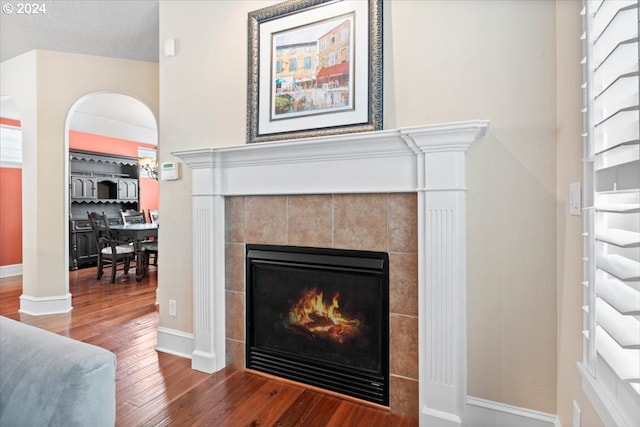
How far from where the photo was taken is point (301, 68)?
2158 mm

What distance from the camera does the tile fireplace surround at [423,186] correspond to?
1.70 metres

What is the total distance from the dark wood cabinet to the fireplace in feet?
17.2

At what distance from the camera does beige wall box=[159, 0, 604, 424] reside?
164 centimetres

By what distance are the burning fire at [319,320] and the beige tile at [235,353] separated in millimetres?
410

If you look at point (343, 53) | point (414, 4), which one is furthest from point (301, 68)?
point (414, 4)

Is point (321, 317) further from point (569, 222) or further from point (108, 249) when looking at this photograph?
point (108, 249)

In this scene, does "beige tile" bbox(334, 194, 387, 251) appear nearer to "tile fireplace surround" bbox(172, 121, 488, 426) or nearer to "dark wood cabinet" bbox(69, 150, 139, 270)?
"tile fireplace surround" bbox(172, 121, 488, 426)

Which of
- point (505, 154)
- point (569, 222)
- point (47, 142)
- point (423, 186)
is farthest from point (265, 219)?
point (47, 142)

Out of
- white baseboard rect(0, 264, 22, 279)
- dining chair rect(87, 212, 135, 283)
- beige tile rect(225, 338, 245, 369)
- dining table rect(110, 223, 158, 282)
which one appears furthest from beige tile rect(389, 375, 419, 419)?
white baseboard rect(0, 264, 22, 279)

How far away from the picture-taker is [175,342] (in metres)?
2.68

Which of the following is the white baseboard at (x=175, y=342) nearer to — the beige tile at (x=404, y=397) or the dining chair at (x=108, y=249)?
the beige tile at (x=404, y=397)

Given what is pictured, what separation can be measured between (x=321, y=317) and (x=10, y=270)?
6.07 meters

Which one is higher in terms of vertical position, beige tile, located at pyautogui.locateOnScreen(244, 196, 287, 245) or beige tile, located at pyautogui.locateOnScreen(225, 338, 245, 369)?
beige tile, located at pyautogui.locateOnScreen(244, 196, 287, 245)

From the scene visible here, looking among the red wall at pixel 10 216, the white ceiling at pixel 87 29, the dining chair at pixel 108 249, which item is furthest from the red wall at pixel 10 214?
the white ceiling at pixel 87 29
